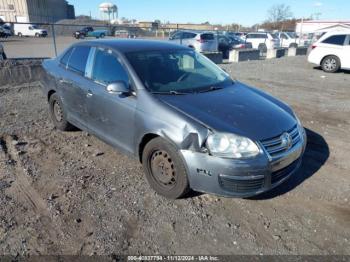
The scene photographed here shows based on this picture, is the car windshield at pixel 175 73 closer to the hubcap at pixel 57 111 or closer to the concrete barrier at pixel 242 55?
the hubcap at pixel 57 111

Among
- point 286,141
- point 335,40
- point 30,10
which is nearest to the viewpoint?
point 286,141

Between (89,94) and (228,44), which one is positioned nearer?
(89,94)

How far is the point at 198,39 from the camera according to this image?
20.6 metres

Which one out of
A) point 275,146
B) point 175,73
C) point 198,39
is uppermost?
point 175,73

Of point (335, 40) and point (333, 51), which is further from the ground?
point (335, 40)

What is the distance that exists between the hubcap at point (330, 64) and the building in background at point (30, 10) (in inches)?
2580

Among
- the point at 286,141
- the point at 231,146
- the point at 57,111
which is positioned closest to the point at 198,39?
the point at 57,111

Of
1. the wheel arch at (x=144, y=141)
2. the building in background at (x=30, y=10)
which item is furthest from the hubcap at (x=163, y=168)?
the building in background at (x=30, y=10)

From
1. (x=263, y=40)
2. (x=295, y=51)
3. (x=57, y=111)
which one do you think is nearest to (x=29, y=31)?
(x=263, y=40)

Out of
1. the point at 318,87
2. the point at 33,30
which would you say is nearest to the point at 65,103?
the point at 318,87

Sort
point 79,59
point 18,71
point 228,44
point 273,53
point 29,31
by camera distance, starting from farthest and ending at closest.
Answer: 1. point 29,31
2. point 228,44
3. point 273,53
4. point 18,71
5. point 79,59

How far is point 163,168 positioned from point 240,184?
88cm

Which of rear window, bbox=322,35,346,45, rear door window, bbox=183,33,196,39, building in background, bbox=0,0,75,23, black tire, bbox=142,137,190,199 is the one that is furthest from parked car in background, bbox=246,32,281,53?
building in background, bbox=0,0,75,23

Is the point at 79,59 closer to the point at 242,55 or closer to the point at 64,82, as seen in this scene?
the point at 64,82
